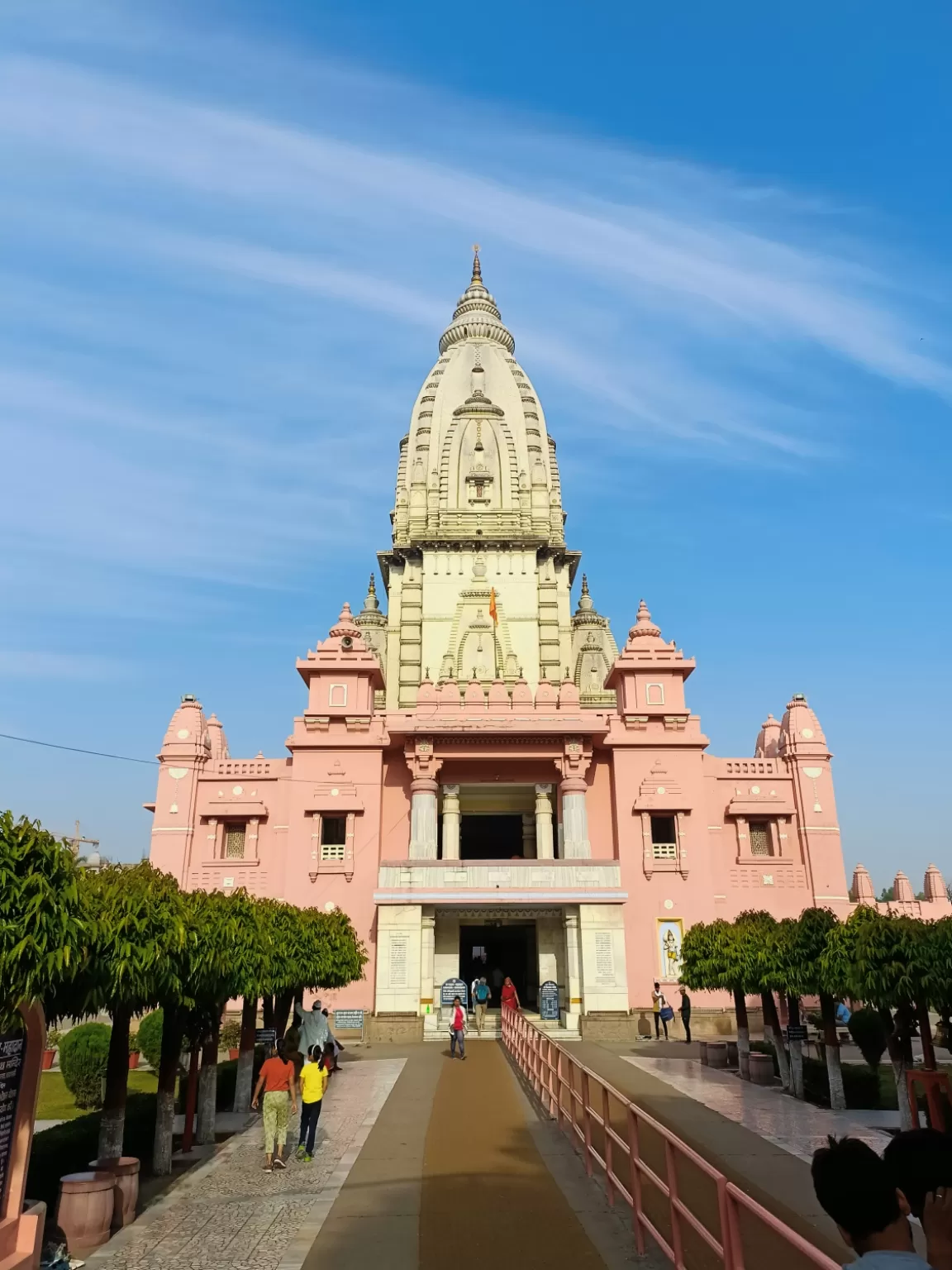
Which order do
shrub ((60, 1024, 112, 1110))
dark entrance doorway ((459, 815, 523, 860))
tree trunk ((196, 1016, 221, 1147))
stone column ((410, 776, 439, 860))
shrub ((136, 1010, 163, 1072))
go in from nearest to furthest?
tree trunk ((196, 1016, 221, 1147))
shrub ((60, 1024, 112, 1110))
shrub ((136, 1010, 163, 1072))
stone column ((410, 776, 439, 860))
dark entrance doorway ((459, 815, 523, 860))

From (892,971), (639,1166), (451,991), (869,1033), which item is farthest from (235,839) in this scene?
(639,1166)

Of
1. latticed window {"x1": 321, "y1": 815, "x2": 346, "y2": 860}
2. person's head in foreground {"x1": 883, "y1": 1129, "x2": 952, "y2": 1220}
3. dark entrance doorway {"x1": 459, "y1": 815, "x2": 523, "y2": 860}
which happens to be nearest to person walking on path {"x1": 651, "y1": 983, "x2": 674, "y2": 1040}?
dark entrance doorway {"x1": 459, "y1": 815, "x2": 523, "y2": 860}

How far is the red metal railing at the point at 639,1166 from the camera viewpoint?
514 cm

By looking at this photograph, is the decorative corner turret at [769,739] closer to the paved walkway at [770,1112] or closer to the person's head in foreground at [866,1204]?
the paved walkway at [770,1112]

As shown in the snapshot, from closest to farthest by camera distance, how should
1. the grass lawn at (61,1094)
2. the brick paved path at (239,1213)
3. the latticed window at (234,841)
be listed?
the brick paved path at (239,1213), the grass lawn at (61,1094), the latticed window at (234,841)

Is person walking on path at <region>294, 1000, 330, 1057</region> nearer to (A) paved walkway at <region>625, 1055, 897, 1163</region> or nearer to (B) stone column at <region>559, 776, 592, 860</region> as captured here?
(A) paved walkway at <region>625, 1055, 897, 1163</region>

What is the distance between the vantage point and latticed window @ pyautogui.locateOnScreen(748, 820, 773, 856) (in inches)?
1252

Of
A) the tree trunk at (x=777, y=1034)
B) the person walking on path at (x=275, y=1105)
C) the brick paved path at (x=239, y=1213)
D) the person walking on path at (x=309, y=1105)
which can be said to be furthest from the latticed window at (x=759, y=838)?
the person walking on path at (x=275, y=1105)

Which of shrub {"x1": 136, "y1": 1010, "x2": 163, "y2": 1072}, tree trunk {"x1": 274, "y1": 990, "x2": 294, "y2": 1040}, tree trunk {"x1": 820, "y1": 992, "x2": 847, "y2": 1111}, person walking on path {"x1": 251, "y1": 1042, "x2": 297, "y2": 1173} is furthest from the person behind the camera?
shrub {"x1": 136, "y1": 1010, "x2": 163, "y2": 1072}

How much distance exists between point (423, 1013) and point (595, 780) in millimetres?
10413

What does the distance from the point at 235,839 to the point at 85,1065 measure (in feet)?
41.3

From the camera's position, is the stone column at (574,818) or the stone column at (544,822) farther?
the stone column at (544,822)

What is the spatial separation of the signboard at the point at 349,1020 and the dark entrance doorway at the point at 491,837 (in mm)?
12533

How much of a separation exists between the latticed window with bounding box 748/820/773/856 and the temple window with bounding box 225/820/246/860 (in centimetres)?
1849
